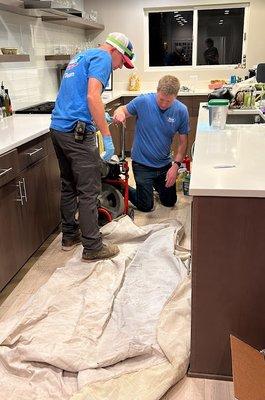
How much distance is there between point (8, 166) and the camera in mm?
2113

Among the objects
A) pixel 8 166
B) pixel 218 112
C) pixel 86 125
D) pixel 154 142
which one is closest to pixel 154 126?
pixel 154 142

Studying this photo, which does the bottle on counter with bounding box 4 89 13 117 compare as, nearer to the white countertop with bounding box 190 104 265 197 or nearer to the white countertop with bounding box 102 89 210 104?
the white countertop with bounding box 102 89 210 104

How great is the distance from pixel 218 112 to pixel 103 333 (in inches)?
60.7

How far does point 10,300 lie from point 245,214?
1456mm

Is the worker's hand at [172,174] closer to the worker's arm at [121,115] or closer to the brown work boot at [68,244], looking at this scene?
the worker's arm at [121,115]

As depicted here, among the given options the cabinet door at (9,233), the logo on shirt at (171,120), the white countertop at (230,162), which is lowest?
the cabinet door at (9,233)

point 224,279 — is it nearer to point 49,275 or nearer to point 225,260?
Result: point 225,260

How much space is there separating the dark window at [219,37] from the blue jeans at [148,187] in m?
3.02

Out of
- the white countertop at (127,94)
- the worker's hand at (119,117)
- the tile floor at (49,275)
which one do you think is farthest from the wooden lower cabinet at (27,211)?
the white countertop at (127,94)

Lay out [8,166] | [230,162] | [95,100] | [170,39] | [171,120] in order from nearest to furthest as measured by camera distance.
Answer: [230,162] → [8,166] → [95,100] → [171,120] → [170,39]

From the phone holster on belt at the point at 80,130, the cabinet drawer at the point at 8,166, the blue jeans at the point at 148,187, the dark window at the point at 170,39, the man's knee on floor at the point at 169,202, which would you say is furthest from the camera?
the dark window at the point at 170,39

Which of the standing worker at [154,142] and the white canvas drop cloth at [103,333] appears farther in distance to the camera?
the standing worker at [154,142]

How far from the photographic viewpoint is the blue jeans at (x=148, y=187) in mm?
3312

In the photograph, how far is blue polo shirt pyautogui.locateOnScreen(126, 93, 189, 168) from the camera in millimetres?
3201
